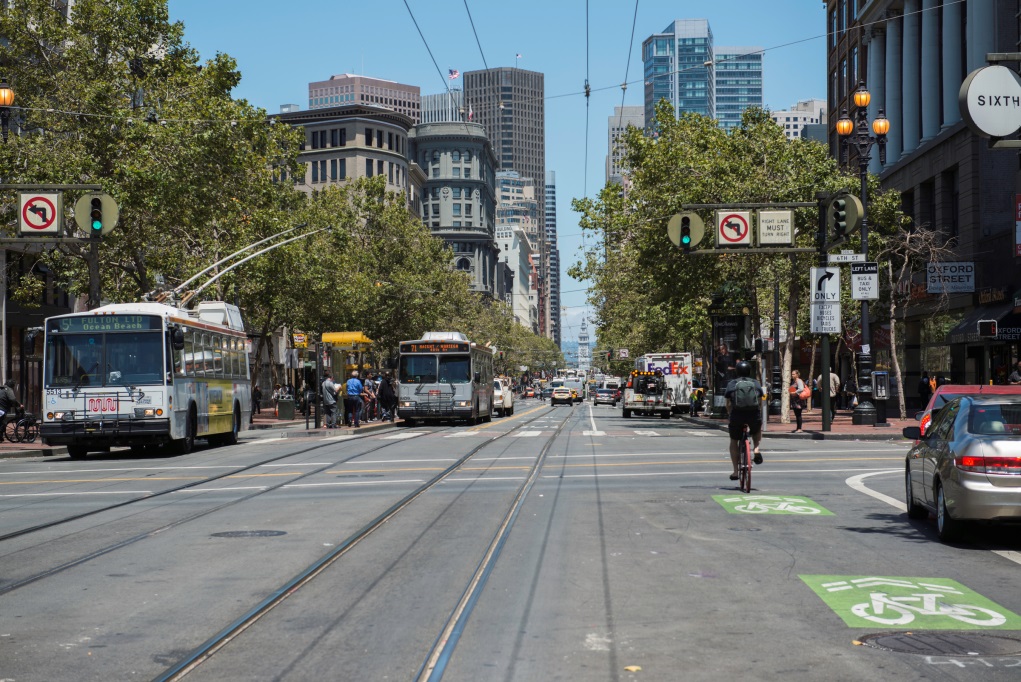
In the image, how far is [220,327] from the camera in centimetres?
3369

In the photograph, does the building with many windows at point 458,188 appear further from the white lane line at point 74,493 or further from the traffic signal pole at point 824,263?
the white lane line at point 74,493

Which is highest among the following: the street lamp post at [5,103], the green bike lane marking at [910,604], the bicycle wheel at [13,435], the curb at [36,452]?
the street lamp post at [5,103]

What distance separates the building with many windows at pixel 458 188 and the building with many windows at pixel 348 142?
41.9 m

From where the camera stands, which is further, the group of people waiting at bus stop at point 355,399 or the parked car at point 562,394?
the parked car at point 562,394

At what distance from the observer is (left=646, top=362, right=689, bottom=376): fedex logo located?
2591 inches

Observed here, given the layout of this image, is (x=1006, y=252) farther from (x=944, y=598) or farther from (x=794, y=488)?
(x=944, y=598)

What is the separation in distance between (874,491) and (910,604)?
8.95 m

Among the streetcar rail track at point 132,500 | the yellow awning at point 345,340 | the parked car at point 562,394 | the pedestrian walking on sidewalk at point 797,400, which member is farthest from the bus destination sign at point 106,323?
the parked car at point 562,394

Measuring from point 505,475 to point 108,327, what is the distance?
11.8m

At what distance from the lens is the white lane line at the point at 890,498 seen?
37.6 feet

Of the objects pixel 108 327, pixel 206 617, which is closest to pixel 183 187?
pixel 108 327

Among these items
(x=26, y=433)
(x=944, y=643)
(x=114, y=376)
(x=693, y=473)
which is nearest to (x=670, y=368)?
(x=26, y=433)

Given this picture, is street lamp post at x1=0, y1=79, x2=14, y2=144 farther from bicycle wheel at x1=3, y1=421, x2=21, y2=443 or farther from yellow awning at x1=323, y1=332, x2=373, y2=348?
yellow awning at x1=323, y1=332, x2=373, y2=348

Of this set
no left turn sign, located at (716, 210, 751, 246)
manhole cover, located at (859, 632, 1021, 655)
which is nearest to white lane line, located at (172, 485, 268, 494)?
manhole cover, located at (859, 632, 1021, 655)
